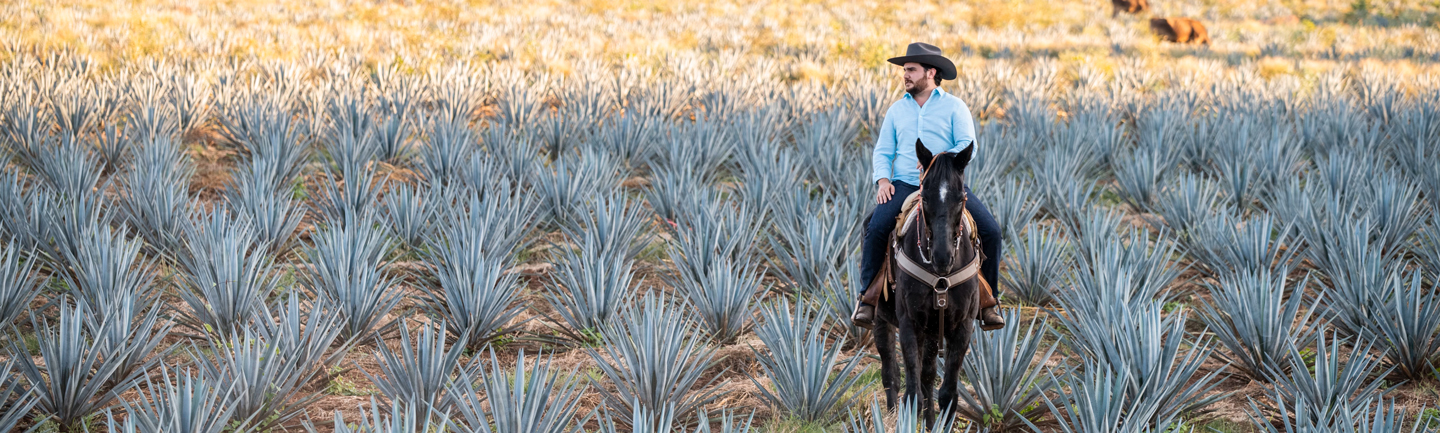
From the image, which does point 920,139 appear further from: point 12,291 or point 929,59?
point 12,291

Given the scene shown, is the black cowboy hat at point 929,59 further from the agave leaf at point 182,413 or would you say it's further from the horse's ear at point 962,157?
the agave leaf at point 182,413

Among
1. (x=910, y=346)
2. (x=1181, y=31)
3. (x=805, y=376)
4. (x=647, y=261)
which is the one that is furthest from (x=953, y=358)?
(x=1181, y=31)

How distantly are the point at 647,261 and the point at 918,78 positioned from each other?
9.80 feet

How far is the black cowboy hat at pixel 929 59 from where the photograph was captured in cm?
288

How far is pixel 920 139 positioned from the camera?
2.86 m

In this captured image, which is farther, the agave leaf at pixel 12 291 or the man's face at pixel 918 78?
the agave leaf at pixel 12 291

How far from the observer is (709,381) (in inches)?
156

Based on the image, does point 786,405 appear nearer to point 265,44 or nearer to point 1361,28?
point 265,44

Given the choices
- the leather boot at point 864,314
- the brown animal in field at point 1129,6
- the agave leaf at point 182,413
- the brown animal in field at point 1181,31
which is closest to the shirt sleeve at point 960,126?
the leather boot at point 864,314

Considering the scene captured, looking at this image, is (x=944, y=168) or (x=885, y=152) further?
(x=885, y=152)

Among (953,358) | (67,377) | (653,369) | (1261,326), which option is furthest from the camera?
(1261,326)

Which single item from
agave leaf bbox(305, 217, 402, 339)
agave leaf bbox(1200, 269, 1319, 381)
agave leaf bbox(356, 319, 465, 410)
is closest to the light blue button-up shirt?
agave leaf bbox(356, 319, 465, 410)

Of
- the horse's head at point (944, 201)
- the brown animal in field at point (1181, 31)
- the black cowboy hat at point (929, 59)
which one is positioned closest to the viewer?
the horse's head at point (944, 201)

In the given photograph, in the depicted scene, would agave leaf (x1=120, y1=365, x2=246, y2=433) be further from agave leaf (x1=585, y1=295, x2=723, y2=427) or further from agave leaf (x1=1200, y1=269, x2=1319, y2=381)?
agave leaf (x1=1200, y1=269, x2=1319, y2=381)
